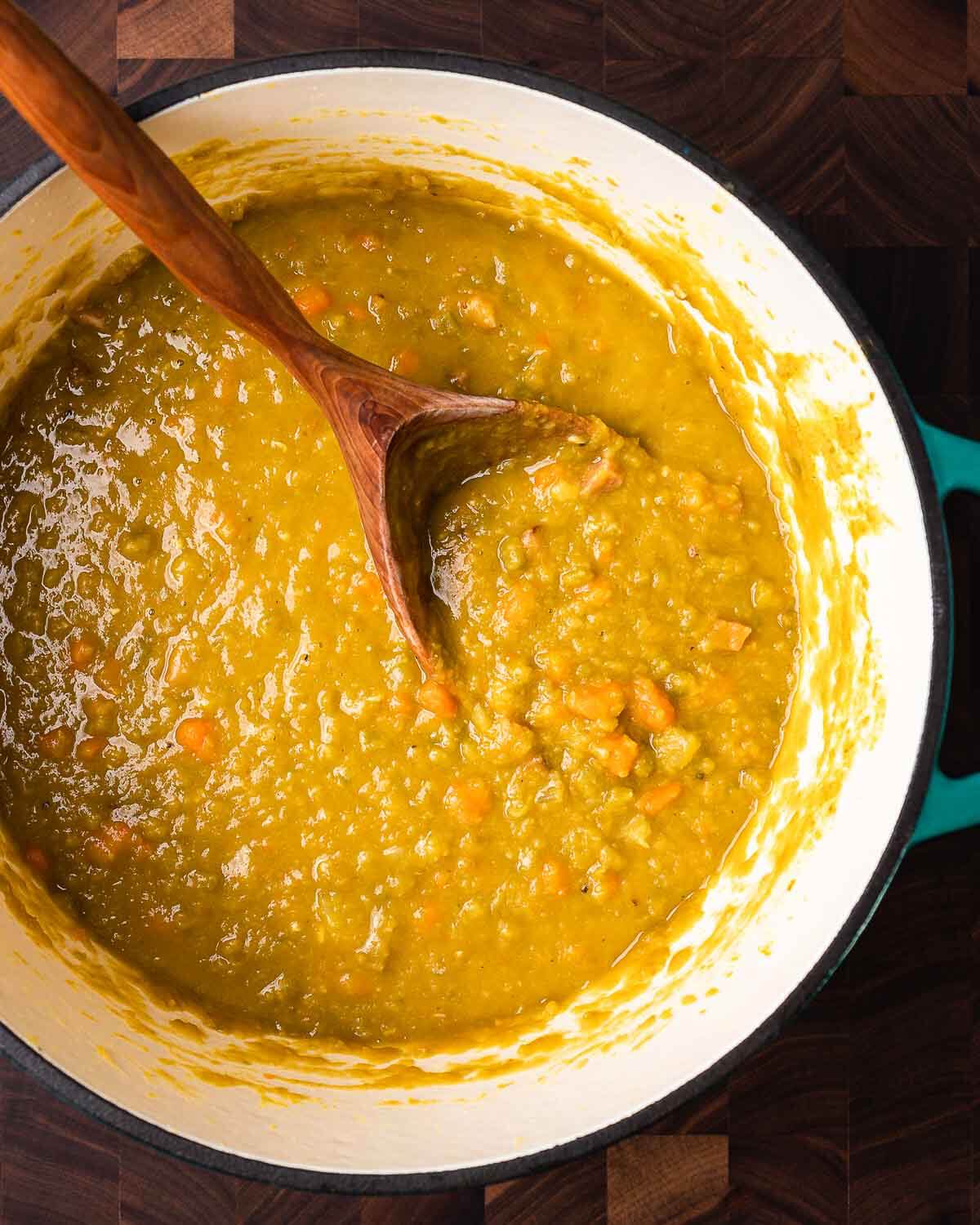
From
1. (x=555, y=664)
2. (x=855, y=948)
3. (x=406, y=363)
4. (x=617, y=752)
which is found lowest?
(x=855, y=948)

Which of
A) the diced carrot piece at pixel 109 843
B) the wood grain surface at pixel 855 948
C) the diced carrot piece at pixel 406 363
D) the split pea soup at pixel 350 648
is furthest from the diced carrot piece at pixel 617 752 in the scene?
the diced carrot piece at pixel 109 843

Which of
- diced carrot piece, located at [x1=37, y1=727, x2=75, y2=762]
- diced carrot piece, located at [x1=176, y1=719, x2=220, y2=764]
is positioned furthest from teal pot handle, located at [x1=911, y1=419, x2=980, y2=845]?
diced carrot piece, located at [x1=37, y1=727, x2=75, y2=762]

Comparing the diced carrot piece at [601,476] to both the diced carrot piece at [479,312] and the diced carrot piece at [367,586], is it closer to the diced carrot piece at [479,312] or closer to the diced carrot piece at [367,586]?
the diced carrot piece at [479,312]

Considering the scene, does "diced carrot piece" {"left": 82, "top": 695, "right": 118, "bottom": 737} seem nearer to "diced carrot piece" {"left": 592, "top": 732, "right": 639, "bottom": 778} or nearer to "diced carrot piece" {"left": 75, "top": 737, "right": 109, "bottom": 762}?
"diced carrot piece" {"left": 75, "top": 737, "right": 109, "bottom": 762}

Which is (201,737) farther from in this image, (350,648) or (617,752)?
(617,752)

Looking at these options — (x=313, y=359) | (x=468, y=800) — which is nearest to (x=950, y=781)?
(x=468, y=800)

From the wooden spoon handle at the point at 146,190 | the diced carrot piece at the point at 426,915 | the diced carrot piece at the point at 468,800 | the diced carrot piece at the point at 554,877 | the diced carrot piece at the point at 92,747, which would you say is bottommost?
the diced carrot piece at the point at 426,915

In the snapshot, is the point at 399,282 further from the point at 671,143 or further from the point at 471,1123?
the point at 471,1123
